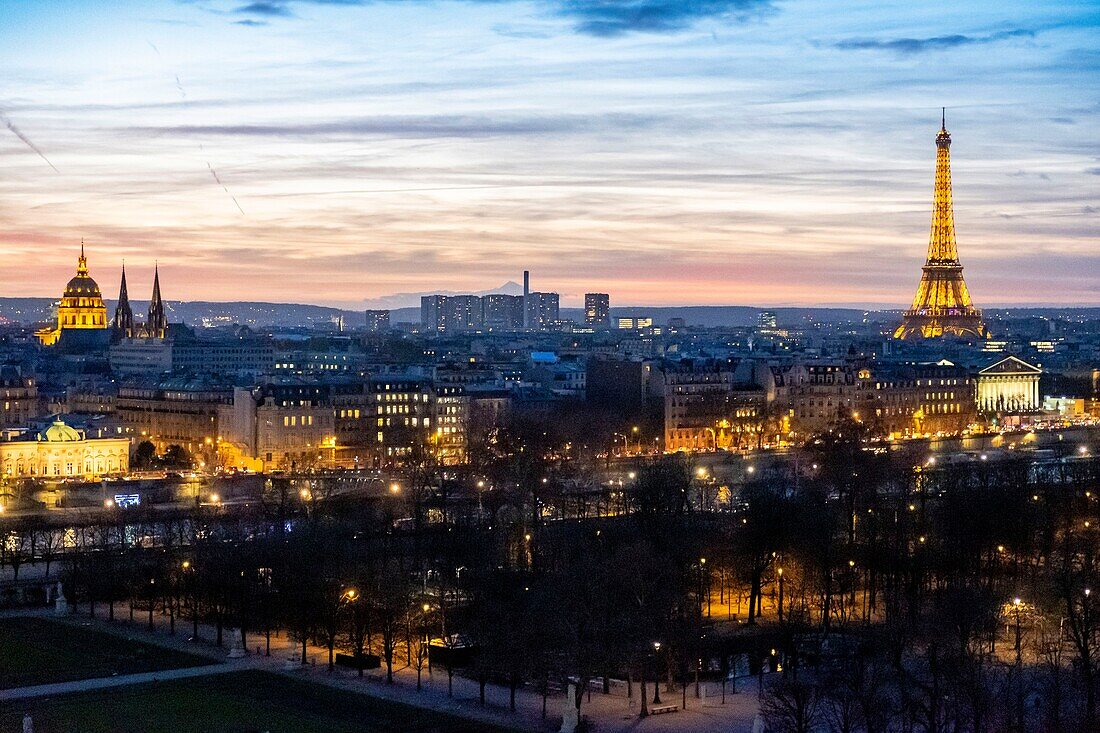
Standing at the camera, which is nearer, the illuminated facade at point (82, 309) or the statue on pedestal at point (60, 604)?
the statue on pedestal at point (60, 604)

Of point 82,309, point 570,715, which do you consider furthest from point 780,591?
point 82,309

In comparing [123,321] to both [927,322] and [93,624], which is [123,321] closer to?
[927,322]

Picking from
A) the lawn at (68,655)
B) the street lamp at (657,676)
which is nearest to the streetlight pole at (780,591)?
the street lamp at (657,676)

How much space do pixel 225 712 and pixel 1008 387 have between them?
85.3m

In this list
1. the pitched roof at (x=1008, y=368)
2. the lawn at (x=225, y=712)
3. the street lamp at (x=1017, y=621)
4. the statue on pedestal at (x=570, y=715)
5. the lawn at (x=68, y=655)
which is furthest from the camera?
the pitched roof at (x=1008, y=368)

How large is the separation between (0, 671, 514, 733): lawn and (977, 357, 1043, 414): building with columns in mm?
77409

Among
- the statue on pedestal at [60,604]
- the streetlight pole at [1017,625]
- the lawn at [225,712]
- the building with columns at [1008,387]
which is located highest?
the building with columns at [1008,387]

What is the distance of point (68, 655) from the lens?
40.6 m

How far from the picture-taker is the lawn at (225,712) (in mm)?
34188

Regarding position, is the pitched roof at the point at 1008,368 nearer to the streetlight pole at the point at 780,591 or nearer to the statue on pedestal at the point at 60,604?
the streetlight pole at the point at 780,591

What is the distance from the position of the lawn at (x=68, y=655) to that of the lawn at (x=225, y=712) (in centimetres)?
167

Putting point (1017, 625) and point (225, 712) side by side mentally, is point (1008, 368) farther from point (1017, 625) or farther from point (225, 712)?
point (225, 712)

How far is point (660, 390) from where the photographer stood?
95.8 meters

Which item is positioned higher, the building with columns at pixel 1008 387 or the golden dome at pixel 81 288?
the golden dome at pixel 81 288
